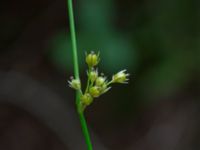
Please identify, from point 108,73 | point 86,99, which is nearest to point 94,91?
point 86,99

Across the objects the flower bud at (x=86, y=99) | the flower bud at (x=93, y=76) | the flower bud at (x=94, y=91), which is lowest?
the flower bud at (x=86, y=99)

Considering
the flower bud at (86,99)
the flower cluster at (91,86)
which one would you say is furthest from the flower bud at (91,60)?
the flower bud at (86,99)

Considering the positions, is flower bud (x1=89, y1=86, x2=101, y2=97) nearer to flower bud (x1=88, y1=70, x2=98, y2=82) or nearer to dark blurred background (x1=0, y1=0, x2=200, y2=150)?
flower bud (x1=88, y1=70, x2=98, y2=82)

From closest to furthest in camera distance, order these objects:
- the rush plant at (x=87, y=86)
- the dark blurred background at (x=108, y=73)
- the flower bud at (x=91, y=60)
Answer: the rush plant at (x=87, y=86)
the flower bud at (x=91, y=60)
the dark blurred background at (x=108, y=73)

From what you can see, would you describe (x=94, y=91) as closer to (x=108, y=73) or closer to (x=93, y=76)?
(x=93, y=76)

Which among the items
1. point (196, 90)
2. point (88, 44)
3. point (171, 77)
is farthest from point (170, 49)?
point (196, 90)

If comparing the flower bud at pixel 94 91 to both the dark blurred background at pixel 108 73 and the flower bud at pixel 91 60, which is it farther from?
the dark blurred background at pixel 108 73

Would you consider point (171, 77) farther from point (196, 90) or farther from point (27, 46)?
point (27, 46)
